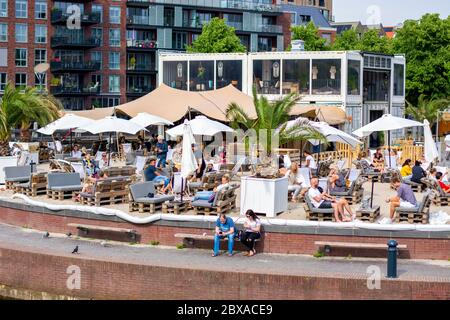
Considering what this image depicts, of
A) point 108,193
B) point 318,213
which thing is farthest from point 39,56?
point 318,213

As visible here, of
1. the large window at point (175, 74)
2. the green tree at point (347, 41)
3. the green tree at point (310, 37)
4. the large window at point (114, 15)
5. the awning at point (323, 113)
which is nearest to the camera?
the awning at point (323, 113)

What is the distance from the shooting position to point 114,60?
7844 cm

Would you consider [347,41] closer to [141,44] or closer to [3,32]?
[141,44]

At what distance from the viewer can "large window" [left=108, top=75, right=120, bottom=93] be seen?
257ft

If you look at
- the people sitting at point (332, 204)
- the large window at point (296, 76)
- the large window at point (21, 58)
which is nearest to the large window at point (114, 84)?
the large window at point (21, 58)

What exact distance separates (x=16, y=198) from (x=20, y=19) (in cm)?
5375

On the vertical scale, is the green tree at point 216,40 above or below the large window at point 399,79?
above

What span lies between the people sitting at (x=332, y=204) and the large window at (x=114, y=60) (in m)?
60.8

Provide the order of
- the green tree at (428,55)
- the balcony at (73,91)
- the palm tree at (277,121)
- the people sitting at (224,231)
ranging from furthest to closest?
the balcony at (73,91), the green tree at (428,55), the palm tree at (277,121), the people sitting at (224,231)

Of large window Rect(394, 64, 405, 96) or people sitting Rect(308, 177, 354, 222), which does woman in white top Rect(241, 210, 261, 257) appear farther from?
large window Rect(394, 64, 405, 96)

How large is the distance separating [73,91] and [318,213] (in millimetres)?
58742

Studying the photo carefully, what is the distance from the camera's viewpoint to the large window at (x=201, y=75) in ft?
167

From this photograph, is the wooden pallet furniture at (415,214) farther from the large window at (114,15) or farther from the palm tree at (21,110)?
the large window at (114,15)
